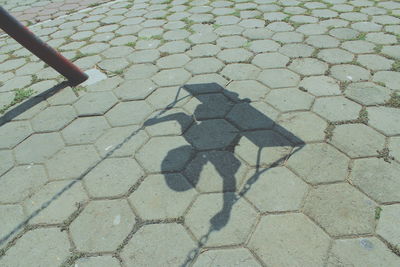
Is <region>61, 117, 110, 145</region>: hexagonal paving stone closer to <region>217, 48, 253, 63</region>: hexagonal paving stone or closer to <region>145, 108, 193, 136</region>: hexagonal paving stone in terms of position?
<region>145, 108, 193, 136</region>: hexagonal paving stone

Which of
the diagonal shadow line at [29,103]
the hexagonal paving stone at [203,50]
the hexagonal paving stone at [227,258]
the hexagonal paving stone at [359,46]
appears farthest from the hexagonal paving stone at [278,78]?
the diagonal shadow line at [29,103]

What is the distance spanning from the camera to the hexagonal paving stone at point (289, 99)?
2797 millimetres

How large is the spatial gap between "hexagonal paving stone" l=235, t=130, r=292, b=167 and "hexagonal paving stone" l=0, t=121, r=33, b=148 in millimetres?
1853

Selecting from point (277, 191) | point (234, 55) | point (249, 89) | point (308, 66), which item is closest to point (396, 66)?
point (308, 66)

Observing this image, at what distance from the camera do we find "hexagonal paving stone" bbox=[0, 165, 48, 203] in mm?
2221

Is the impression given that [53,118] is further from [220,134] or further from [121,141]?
[220,134]

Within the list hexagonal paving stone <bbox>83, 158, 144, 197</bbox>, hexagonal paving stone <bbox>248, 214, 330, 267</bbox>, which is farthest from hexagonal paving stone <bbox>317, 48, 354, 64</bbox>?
hexagonal paving stone <bbox>83, 158, 144, 197</bbox>

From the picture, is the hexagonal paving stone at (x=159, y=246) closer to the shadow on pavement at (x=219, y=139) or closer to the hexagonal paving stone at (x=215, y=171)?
the shadow on pavement at (x=219, y=139)

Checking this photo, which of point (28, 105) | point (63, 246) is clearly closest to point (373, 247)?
point (63, 246)

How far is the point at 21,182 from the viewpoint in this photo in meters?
2.32

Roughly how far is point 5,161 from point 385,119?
307cm

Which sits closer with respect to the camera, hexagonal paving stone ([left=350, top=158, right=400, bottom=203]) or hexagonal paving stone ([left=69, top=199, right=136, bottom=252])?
hexagonal paving stone ([left=69, top=199, right=136, bottom=252])

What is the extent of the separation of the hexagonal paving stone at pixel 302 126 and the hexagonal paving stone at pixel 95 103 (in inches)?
63.2

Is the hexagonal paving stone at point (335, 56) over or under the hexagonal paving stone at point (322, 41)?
under
